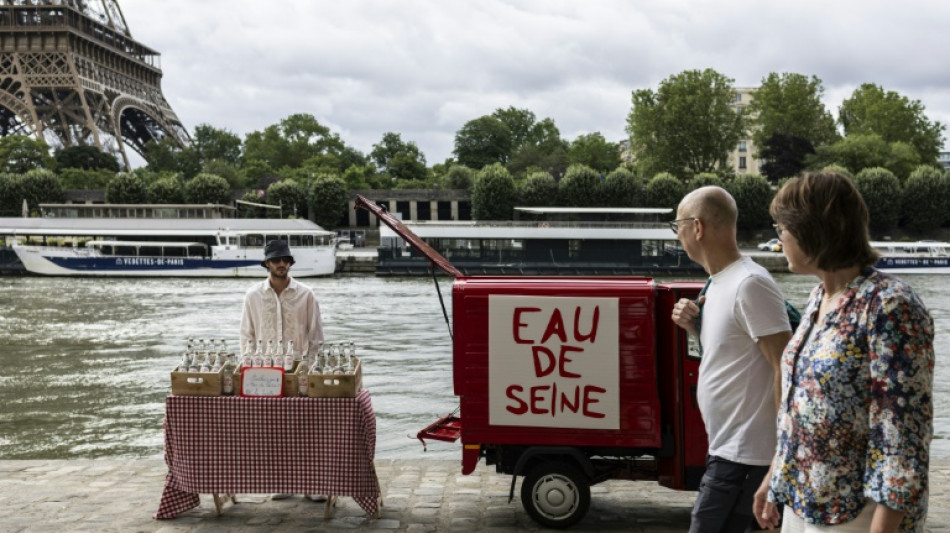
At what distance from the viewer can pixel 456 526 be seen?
5.31 metres

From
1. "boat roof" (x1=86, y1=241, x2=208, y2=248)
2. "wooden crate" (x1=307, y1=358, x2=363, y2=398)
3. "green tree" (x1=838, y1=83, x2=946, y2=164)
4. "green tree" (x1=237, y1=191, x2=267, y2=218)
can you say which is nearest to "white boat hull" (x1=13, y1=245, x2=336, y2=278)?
"boat roof" (x1=86, y1=241, x2=208, y2=248)

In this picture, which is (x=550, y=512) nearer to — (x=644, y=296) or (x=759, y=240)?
(x=644, y=296)

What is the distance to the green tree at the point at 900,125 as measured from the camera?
250ft

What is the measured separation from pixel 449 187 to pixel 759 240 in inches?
1023

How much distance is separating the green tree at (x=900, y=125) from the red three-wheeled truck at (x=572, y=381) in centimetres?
7689

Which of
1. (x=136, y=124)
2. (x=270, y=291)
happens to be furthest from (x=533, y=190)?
(x=270, y=291)

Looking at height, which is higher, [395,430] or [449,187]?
[449,187]

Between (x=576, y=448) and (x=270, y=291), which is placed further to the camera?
(x=270, y=291)

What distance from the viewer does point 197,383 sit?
5.30m

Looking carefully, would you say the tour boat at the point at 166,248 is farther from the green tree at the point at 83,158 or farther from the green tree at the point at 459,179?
the green tree at the point at 459,179

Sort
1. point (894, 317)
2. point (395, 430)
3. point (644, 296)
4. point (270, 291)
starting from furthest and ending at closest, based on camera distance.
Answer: point (395, 430) → point (270, 291) → point (644, 296) → point (894, 317)

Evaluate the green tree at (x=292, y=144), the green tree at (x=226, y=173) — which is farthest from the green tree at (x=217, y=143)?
the green tree at (x=226, y=173)

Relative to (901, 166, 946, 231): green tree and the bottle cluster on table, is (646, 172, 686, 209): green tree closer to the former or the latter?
(901, 166, 946, 231): green tree

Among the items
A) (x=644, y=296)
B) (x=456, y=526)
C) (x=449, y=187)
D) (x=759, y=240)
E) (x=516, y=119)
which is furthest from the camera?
(x=516, y=119)
